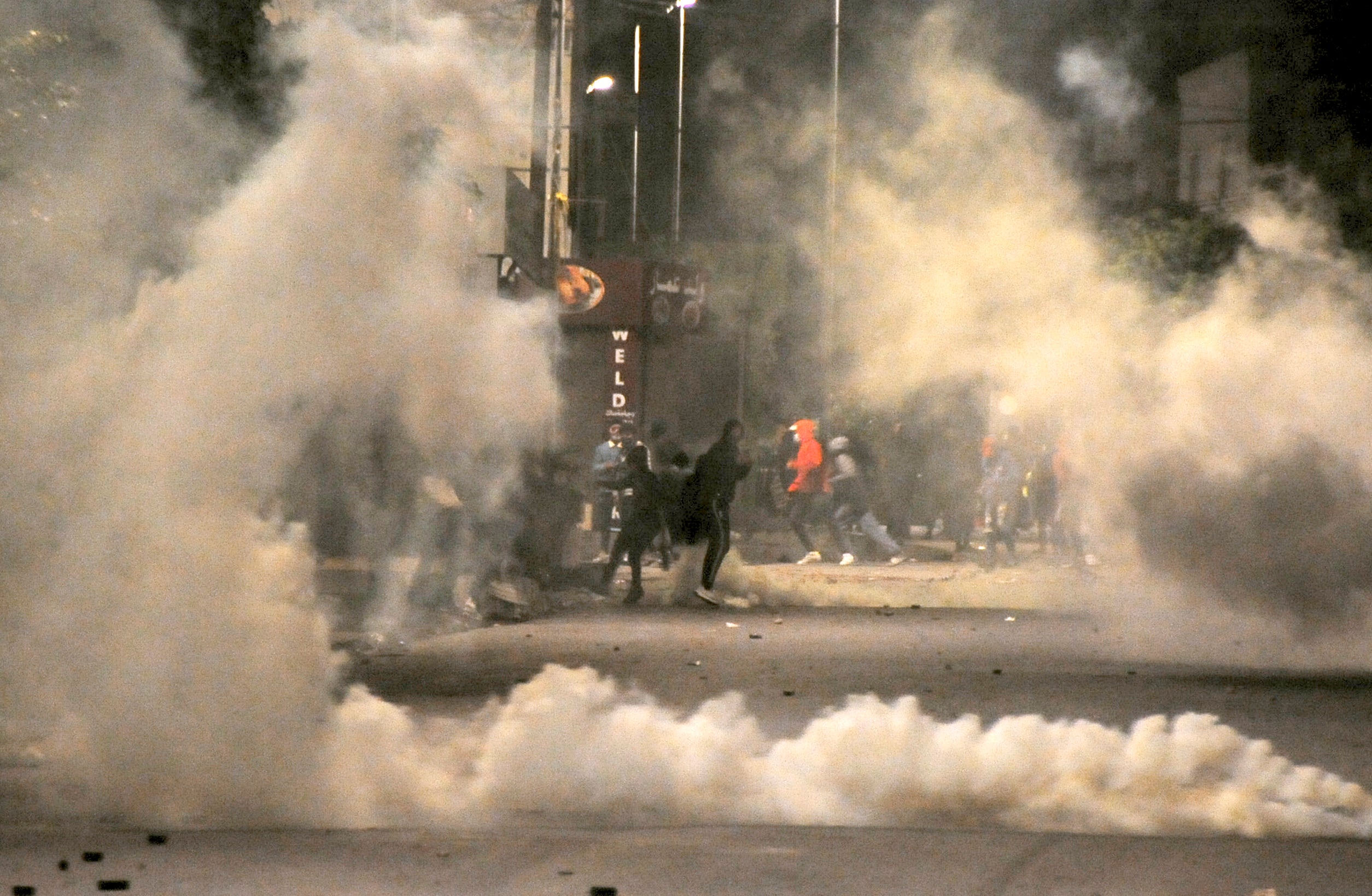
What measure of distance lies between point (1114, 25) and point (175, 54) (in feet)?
42.4

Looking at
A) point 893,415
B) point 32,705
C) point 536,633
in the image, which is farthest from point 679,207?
point 32,705

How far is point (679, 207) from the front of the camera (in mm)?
30922

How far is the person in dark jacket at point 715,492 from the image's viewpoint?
18.5 metres

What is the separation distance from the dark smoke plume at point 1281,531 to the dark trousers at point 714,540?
5.01 metres

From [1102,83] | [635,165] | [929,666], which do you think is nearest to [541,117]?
[929,666]

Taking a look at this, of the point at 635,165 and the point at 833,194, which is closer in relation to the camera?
the point at 833,194

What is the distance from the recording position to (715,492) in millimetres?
18516

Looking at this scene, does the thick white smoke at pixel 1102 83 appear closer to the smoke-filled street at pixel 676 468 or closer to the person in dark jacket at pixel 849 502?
the smoke-filled street at pixel 676 468

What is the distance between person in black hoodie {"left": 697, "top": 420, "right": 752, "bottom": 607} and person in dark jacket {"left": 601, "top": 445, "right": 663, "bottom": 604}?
1.60 ft

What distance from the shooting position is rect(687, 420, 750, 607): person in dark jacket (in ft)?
60.8

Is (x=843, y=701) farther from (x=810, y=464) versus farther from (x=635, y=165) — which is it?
(x=635, y=165)

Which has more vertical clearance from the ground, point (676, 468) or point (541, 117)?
point (541, 117)

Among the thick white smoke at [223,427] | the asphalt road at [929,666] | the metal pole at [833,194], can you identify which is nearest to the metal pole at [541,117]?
the asphalt road at [929,666]

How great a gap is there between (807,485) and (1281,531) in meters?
10.4
